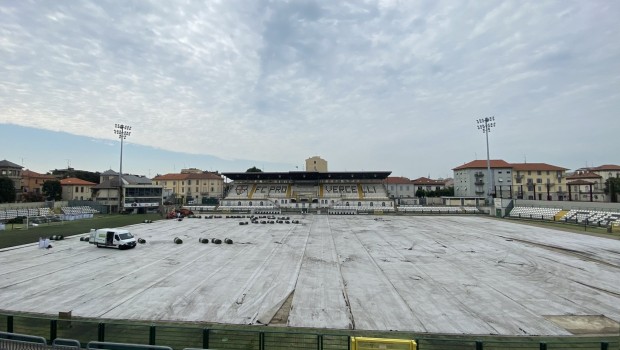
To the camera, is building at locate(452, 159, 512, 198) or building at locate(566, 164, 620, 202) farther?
building at locate(452, 159, 512, 198)

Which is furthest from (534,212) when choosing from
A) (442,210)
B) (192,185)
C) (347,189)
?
(192,185)

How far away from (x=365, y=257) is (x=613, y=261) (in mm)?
17901

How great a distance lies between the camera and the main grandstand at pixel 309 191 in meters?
73.4

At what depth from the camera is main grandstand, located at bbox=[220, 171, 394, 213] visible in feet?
241

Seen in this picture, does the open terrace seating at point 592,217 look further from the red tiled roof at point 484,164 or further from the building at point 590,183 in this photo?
the red tiled roof at point 484,164

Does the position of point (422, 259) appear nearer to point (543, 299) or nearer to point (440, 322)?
point (543, 299)

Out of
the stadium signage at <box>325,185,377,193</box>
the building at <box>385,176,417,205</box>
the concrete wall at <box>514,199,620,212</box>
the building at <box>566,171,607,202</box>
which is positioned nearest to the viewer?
the concrete wall at <box>514,199,620,212</box>

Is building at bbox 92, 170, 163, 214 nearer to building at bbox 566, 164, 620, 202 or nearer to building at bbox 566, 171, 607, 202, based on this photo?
building at bbox 566, 164, 620, 202

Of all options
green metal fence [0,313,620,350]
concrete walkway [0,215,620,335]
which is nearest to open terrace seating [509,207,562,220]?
concrete walkway [0,215,620,335]

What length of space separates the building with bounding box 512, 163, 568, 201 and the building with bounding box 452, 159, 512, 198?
226 centimetres

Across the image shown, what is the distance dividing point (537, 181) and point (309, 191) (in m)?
73.5

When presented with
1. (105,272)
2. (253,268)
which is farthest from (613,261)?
(105,272)

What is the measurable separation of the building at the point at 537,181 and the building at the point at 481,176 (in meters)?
2.26

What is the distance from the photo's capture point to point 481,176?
99.6 metres
